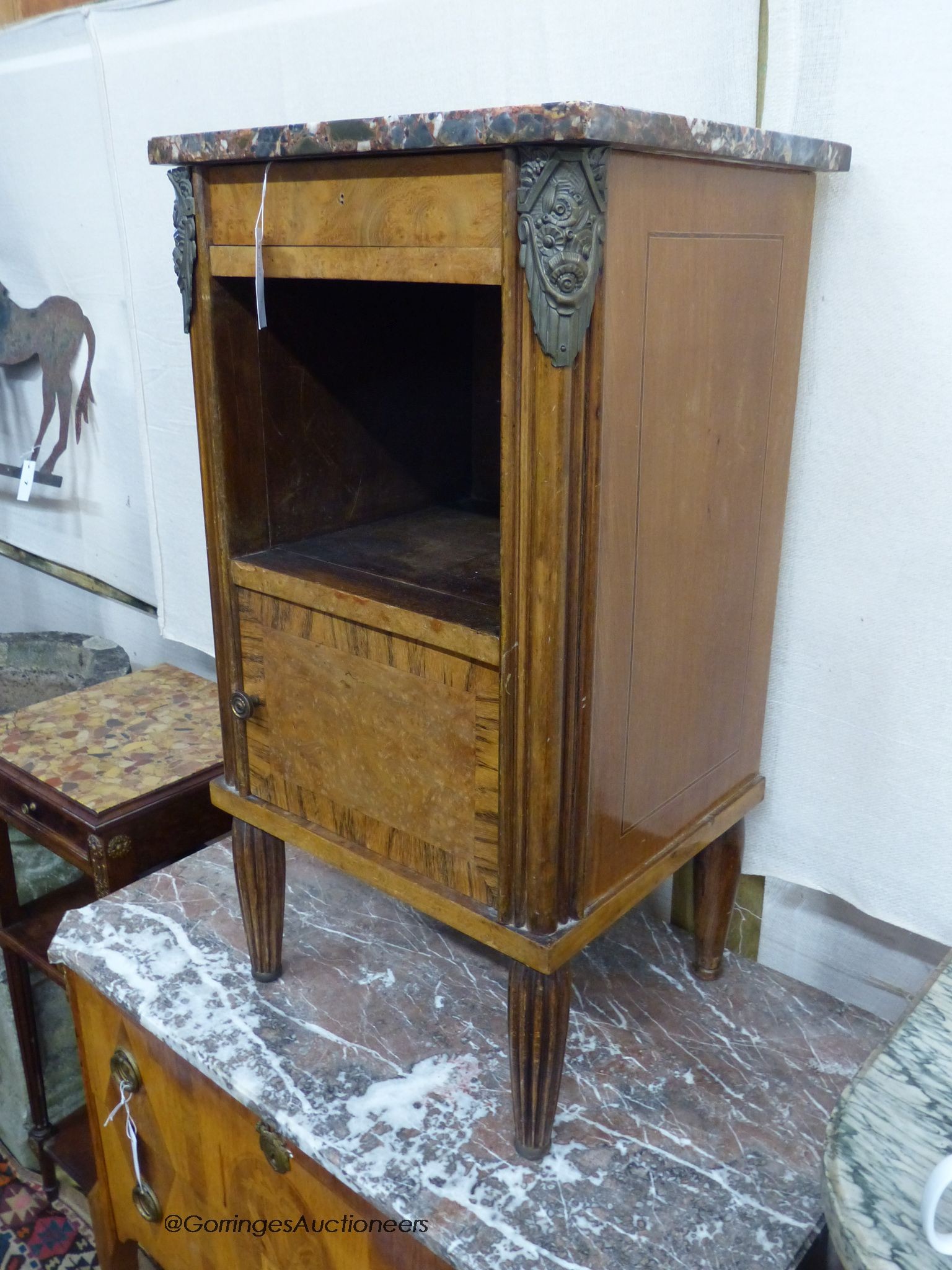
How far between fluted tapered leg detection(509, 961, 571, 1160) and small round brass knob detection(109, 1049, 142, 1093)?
1.60 ft

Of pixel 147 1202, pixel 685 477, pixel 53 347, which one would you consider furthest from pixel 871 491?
pixel 53 347

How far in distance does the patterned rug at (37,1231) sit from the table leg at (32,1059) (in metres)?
0.04

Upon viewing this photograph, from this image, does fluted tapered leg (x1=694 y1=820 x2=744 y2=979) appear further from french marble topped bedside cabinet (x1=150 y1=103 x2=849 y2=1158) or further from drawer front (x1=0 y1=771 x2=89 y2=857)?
drawer front (x1=0 y1=771 x2=89 y2=857)

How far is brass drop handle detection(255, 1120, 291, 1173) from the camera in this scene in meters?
1.04

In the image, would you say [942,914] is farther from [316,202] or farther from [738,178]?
[316,202]

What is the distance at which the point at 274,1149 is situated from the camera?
3.43 ft

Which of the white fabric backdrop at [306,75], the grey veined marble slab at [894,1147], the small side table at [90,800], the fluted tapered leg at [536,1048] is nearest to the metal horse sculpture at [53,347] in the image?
the white fabric backdrop at [306,75]

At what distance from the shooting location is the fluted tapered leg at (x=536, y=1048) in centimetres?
92

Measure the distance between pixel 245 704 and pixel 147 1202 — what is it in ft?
2.18

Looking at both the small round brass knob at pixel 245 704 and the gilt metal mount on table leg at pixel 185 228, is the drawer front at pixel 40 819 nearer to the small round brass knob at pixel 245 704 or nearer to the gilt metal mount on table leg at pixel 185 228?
the small round brass knob at pixel 245 704

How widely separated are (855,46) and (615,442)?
1.58 ft

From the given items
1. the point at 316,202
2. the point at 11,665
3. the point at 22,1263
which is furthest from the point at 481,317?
the point at 22,1263

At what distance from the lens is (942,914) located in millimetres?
1101

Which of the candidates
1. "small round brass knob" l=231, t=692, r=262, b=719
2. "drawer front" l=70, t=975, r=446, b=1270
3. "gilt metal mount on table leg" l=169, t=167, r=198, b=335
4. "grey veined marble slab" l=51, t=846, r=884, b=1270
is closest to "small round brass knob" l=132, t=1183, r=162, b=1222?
"drawer front" l=70, t=975, r=446, b=1270
